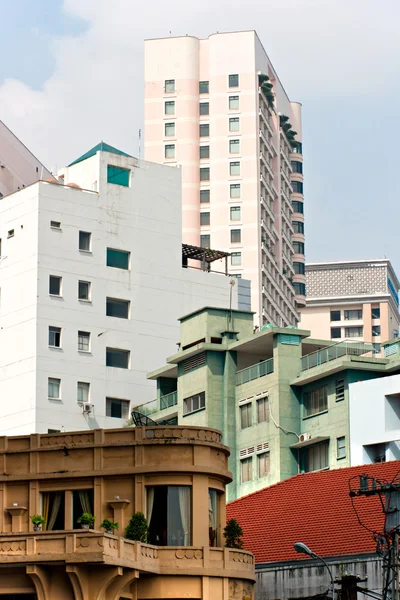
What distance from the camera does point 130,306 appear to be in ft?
344

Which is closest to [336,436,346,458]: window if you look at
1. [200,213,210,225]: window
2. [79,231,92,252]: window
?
[79,231,92,252]: window

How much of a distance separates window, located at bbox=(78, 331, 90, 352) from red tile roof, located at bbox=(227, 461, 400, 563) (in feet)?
103

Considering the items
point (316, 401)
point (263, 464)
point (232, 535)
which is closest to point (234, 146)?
A: point (316, 401)

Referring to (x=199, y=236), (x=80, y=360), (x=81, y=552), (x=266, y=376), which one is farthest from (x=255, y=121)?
(x=81, y=552)

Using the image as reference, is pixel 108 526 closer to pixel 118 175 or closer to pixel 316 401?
pixel 316 401

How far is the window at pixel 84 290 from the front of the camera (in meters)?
103

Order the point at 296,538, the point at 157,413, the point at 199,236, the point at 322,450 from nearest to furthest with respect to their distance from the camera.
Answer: the point at 296,538
the point at 322,450
the point at 157,413
the point at 199,236

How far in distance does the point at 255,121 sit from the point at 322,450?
73723 millimetres

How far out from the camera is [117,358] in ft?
339

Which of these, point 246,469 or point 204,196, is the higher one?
point 204,196

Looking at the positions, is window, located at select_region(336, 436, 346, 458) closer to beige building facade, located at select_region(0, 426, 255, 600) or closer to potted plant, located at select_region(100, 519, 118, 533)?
beige building facade, located at select_region(0, 426, 255, 600)

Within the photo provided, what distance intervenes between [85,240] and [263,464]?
25484 millimetres

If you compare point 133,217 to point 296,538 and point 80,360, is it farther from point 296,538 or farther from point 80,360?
point 296,538

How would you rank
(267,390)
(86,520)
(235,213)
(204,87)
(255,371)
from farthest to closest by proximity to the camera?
(204,87)
(235,213)
(255,371)
(267,390)
(86,520)
